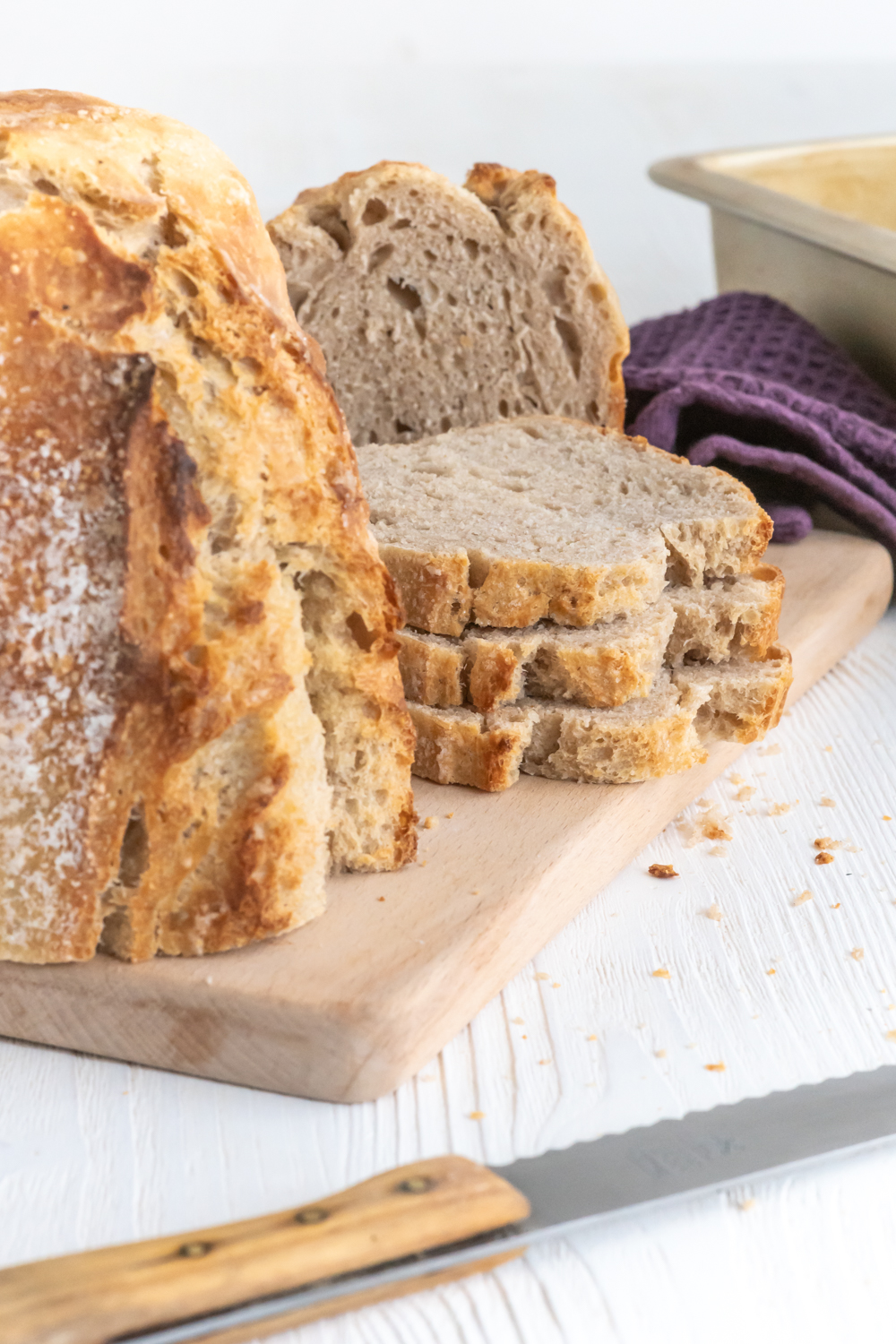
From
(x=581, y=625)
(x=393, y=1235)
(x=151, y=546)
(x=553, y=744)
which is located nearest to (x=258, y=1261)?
(x=393, y=1235)

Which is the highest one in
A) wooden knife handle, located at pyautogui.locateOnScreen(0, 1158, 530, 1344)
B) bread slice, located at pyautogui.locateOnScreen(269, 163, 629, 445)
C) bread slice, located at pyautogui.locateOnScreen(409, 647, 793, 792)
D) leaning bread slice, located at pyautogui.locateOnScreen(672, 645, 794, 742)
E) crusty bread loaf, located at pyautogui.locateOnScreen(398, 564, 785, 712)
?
bread slice, located at pyautogui.locateOnScreen(269, 163, 629, 445)

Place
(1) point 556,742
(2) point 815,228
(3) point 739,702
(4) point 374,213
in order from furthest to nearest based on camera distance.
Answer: (2) point 815,228
(4) point 374,213
(3) point 739,702
(1) point 556,742

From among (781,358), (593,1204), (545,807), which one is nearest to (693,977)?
(545,807)

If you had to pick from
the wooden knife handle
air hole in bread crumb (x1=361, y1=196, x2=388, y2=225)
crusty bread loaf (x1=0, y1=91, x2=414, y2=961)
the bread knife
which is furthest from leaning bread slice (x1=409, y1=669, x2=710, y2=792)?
air hole in bread crumb (x1=361, y1=196, x2=388, y2=225)

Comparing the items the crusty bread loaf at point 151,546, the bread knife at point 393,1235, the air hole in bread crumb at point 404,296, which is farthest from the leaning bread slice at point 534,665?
the air hole in bread crumb at point 404,296

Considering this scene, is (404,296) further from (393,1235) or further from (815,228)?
(393,1235)

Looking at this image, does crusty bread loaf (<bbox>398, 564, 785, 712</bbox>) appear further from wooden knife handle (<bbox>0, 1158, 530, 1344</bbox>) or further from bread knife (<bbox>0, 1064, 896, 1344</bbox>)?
wooden knife handle (<bbox>0, 1158, 530, 1344</bbox>)
